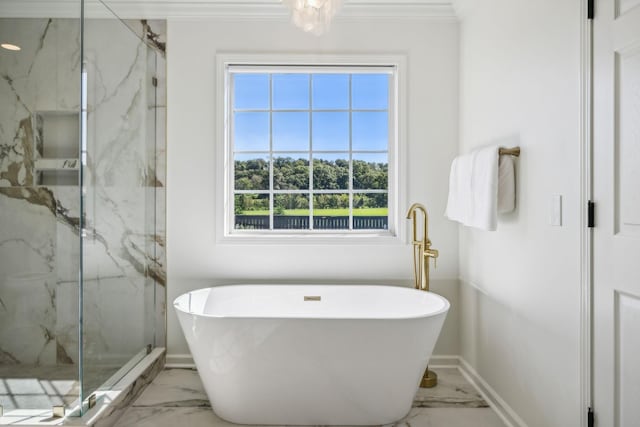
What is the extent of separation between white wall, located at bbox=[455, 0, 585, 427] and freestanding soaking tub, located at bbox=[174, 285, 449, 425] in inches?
16.2

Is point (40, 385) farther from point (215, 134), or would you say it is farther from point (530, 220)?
point (530, 220)

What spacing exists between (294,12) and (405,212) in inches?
60.8

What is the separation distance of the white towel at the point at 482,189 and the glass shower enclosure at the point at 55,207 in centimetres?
199

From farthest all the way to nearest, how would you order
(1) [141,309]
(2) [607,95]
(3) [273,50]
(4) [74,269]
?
(3) [273,50], (1) [141,309], (4) [74,269], (2) [607,95]

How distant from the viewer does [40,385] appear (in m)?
2.11

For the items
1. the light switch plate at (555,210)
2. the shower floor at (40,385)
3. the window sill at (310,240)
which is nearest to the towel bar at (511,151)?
the light switch plate at (555,210)

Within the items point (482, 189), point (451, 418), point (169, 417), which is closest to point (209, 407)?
point (169, 417)

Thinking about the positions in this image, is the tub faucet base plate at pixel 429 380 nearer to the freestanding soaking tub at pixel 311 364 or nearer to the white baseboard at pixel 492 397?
the white baseboard at pixel 492 397

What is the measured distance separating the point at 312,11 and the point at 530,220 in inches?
54.5

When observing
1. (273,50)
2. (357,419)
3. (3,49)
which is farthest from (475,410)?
(3,49)

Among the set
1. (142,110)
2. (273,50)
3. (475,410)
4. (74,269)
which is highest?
(273,50)

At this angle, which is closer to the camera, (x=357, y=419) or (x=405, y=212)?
(x=357, y=419)

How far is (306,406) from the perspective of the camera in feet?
7.00

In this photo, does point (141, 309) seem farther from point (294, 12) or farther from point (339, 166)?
point (294, 12)
